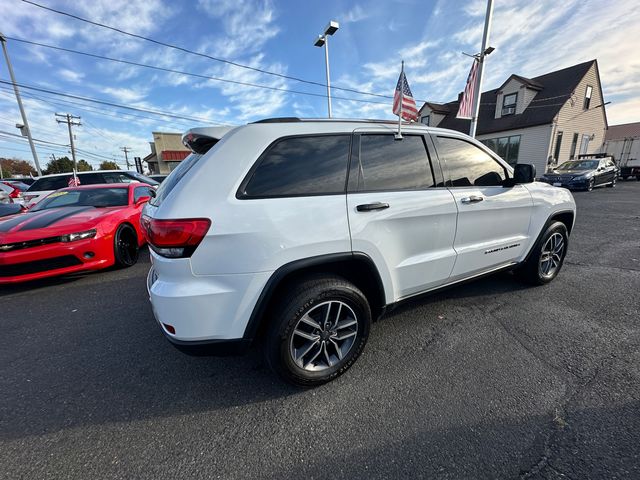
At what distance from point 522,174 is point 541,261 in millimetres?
1313

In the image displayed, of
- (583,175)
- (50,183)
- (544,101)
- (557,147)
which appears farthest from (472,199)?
(544,101)

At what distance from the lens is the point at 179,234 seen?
1.67 metres

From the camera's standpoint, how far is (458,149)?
8.93ft

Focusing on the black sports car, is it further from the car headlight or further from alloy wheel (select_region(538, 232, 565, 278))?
the car headlight

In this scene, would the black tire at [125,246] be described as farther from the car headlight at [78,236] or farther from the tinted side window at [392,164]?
the tinted side window at [392,164]

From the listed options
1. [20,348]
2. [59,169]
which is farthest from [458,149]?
[59,169]

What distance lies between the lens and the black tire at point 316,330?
190 centimetres

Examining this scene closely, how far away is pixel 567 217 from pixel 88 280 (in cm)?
668

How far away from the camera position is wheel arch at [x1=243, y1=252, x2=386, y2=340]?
5.96 feet

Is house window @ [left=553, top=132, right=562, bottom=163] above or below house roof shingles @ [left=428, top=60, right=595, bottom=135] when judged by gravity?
below

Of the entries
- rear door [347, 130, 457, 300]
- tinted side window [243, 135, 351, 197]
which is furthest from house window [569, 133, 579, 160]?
tinted side window [243, 135, 351, 197]

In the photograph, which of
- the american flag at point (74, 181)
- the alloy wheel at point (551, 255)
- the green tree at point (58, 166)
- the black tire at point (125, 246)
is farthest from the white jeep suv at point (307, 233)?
the green tree at point (58, 166)

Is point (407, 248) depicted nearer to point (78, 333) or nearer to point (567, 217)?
point (567, 217)

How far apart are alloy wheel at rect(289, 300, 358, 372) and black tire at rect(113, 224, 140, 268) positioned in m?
3.84
